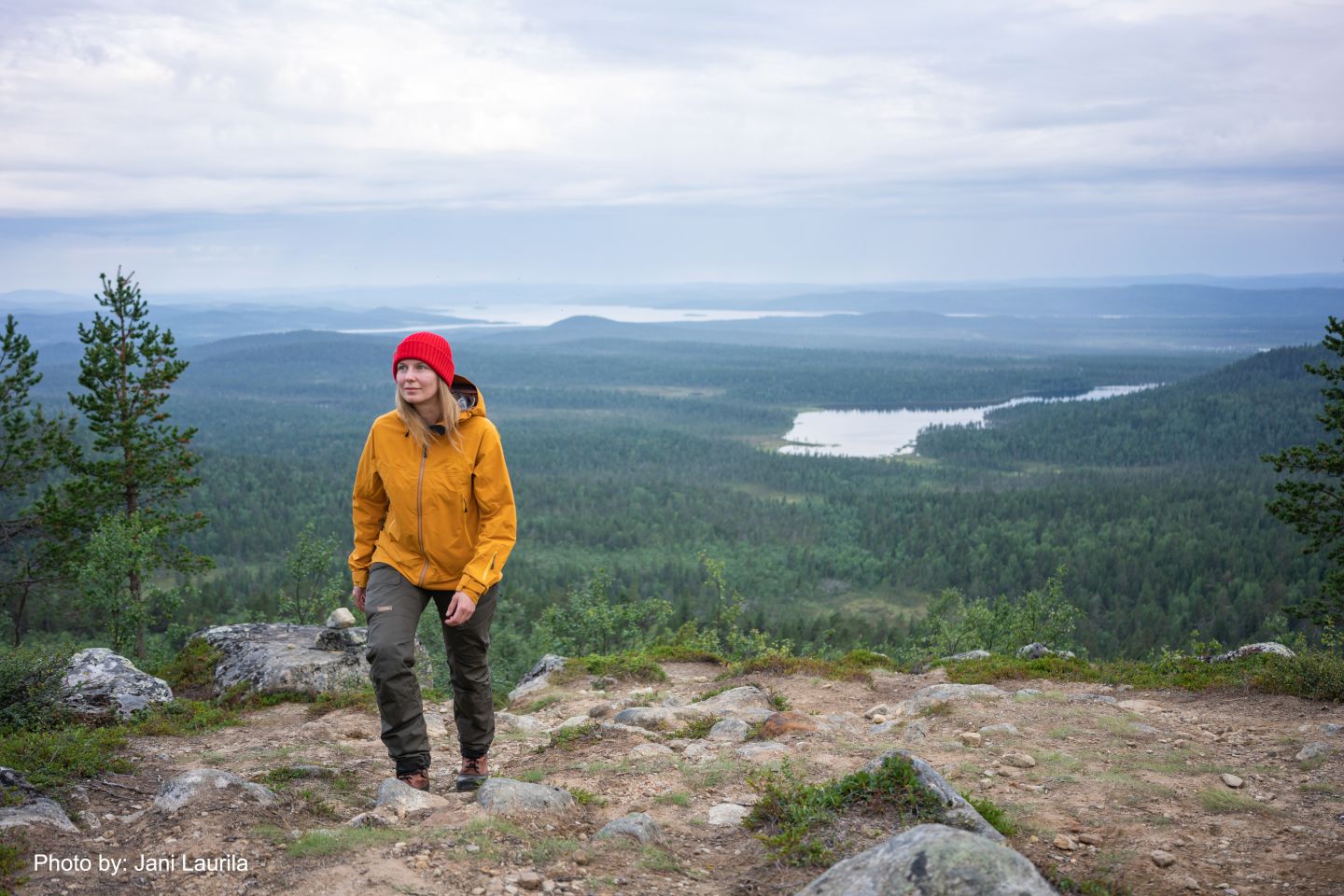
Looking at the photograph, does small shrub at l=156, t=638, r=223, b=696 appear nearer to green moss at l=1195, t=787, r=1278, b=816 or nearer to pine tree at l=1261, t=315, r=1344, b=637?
green moss at l=1195, t=787, r=1278, b=816

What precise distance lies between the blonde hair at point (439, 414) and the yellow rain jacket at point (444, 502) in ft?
0.16

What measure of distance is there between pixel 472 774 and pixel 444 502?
91.7 inches

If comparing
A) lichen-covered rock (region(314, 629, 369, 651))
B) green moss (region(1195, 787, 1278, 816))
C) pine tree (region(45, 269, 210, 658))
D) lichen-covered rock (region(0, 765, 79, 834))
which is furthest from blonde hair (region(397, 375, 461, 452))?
A: pine tree (region(45, 269, 210, 658))

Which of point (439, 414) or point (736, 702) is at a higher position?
point (439, 414)

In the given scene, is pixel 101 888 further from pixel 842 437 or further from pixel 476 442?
pixel 842 437

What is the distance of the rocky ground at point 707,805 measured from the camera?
498cm

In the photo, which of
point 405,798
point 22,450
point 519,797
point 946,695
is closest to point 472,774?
point 405,798

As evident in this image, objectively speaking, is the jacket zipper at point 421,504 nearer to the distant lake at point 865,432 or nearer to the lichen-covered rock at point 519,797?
the lichen-covered rock at point 519,797

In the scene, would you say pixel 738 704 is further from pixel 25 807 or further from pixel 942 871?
pixel 25 807

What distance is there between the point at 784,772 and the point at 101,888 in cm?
451

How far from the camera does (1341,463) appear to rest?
19203 mm

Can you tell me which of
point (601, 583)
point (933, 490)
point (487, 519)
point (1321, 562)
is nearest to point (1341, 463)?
point (601, 583)

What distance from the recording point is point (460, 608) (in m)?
6.12

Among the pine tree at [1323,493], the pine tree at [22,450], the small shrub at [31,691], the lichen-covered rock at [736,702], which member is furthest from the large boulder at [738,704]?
the pine tree at [22,450]
